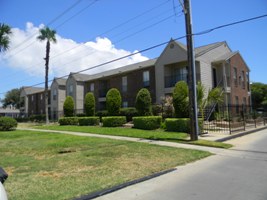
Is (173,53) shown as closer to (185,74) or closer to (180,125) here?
(185,74)

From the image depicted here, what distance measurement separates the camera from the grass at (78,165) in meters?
6.66

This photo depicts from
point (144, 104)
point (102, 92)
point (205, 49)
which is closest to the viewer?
point (144, 104)

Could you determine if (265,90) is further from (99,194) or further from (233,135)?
(99,194)

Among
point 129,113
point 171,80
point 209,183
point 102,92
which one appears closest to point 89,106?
point 129,113

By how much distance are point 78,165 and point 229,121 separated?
12169 mm

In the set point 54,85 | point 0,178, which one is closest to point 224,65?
point 0,178

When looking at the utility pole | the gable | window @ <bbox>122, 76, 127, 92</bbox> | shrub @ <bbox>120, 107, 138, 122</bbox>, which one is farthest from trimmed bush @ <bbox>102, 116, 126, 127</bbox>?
window @ <bbox>122, 76, 127, 92</bbox>

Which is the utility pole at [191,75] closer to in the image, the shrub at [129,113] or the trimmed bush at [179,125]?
the trimmed bush at [179,125]

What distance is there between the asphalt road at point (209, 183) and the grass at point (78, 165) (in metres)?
0.66

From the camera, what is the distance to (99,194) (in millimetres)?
6246

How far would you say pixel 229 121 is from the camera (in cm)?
1817

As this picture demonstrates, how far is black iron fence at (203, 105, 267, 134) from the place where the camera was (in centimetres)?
2025

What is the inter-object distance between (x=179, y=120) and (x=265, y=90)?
4122 cm

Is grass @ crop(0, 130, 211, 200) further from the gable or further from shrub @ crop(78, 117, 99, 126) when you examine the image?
the gable
